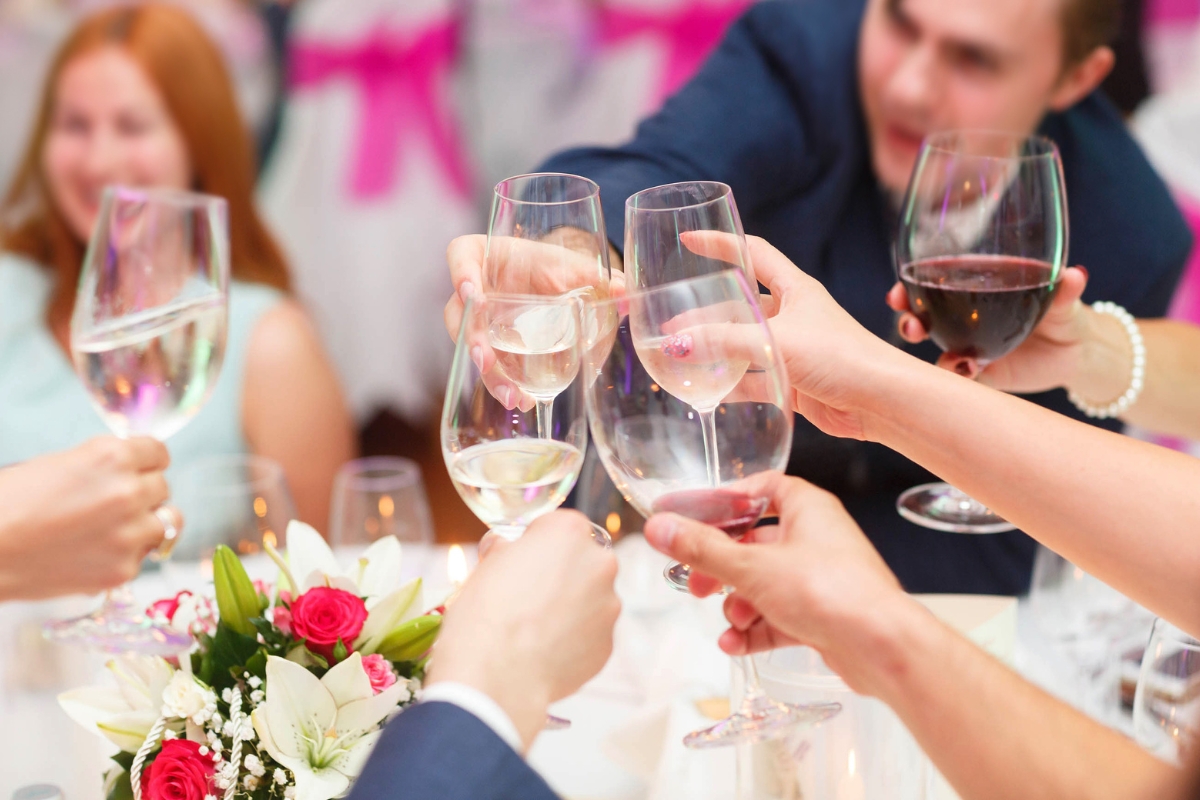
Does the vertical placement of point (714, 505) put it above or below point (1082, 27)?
below

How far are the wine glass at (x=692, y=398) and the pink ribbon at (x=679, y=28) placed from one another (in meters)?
2.12

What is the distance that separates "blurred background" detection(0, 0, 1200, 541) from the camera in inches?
113

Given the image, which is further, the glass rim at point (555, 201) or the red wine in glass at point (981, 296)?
the red wine in glass at point (981, 296)

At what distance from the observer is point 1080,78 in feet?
5.69

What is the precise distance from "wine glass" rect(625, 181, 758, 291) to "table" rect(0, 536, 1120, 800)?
362mm

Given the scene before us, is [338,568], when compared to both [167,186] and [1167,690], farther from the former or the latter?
[167,186]

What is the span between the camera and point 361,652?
2.78ft

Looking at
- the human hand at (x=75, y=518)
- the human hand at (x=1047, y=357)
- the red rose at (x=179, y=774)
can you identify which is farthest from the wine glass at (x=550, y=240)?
the human hand at (x=1047, y=357)

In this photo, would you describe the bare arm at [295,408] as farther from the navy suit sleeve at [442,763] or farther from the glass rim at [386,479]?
the navy suit sleeve at [442,763]

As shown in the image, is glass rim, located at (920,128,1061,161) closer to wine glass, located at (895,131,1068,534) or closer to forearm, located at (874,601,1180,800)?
wine glass, located at (895,131,1068,534)

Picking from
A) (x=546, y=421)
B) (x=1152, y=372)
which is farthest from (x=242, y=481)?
(x=1152, y=372)

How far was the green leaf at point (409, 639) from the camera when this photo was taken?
0.86m

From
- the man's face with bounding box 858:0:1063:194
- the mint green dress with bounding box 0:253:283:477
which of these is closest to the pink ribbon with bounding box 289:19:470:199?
the mint green dress with bounding box 0:253:283:477

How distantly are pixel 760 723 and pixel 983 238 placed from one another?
0.63m
